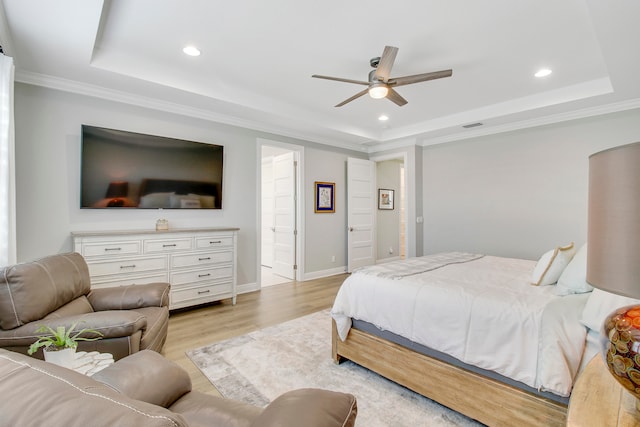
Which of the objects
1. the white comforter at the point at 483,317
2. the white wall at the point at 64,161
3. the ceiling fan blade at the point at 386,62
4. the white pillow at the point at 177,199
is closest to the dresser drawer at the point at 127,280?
the white wall at the point at 64,161

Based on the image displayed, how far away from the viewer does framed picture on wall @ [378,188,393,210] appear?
6785mm

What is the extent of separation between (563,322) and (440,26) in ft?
7.35

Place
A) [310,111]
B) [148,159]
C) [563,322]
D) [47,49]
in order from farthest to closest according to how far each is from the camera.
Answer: [310,111]
[148,159]
[47,49]
[563,322]

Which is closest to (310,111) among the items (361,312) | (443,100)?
(443,100)

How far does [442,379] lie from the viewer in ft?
6.13

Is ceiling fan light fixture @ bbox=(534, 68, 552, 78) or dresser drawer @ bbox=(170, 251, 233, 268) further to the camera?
dresser drawer @ bbox=(170, 251, 233, 268)

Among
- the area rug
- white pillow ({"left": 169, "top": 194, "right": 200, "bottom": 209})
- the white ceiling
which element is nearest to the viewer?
the area rug

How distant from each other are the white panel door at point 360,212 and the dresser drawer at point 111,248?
358 centimetres

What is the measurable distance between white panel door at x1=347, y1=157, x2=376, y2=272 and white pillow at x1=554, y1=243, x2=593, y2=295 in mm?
3953

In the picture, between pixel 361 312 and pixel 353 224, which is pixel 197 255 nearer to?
pixel 361 312

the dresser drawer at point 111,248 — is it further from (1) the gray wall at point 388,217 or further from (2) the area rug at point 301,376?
(1) the gray wall at point 388,217

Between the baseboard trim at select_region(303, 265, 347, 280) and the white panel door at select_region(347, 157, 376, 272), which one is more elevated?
the white panel door at select_region(347, 157, 376, 272)

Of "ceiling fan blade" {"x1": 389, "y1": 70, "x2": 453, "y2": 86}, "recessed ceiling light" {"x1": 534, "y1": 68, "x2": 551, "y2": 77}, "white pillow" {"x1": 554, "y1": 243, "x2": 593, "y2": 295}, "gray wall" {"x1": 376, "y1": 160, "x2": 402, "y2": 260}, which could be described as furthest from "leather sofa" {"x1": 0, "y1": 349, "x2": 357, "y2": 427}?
"gray wall" {"x1": 376, "y1": 160, "x2": 402, "y2": 260}

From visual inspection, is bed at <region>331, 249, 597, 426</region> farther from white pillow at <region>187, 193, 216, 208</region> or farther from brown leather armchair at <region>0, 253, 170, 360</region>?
white pillow at <region>187, 193, 216, 208</region>
